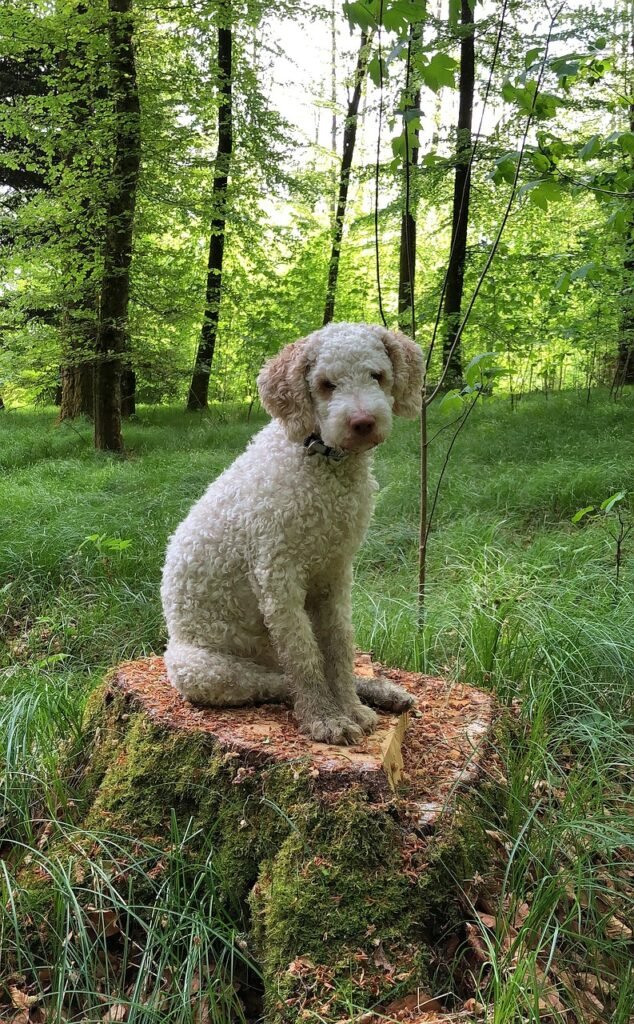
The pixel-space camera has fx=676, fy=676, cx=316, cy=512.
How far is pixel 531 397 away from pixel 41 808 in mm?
12258

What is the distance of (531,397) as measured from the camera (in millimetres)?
13203

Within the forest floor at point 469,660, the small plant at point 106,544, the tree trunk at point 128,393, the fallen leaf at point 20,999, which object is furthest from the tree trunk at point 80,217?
the fallen leaf at point 20,999

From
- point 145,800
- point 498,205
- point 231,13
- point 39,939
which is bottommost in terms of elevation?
point 39,939

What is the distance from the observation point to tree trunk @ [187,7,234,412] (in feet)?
31.3

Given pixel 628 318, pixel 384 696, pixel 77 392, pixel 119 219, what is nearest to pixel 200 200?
pixel 119 219

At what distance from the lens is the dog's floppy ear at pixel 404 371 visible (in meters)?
2.38

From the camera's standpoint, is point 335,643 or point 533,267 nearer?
point 335,643

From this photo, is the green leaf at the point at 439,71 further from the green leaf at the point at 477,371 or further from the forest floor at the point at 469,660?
the forest floor at the point at 469,660

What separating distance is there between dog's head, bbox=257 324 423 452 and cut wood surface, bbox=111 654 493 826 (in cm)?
99

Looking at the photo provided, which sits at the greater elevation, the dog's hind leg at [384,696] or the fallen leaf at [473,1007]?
the dog's hind leg at [384,696]

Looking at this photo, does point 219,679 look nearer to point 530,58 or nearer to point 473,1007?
point 473,1007

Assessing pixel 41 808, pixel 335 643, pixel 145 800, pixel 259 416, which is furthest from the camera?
pixel 259 416

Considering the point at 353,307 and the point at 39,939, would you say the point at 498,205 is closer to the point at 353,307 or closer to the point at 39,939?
the point at 353,307

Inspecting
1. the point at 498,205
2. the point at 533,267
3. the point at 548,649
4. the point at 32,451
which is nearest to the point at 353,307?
the point at 498,205
